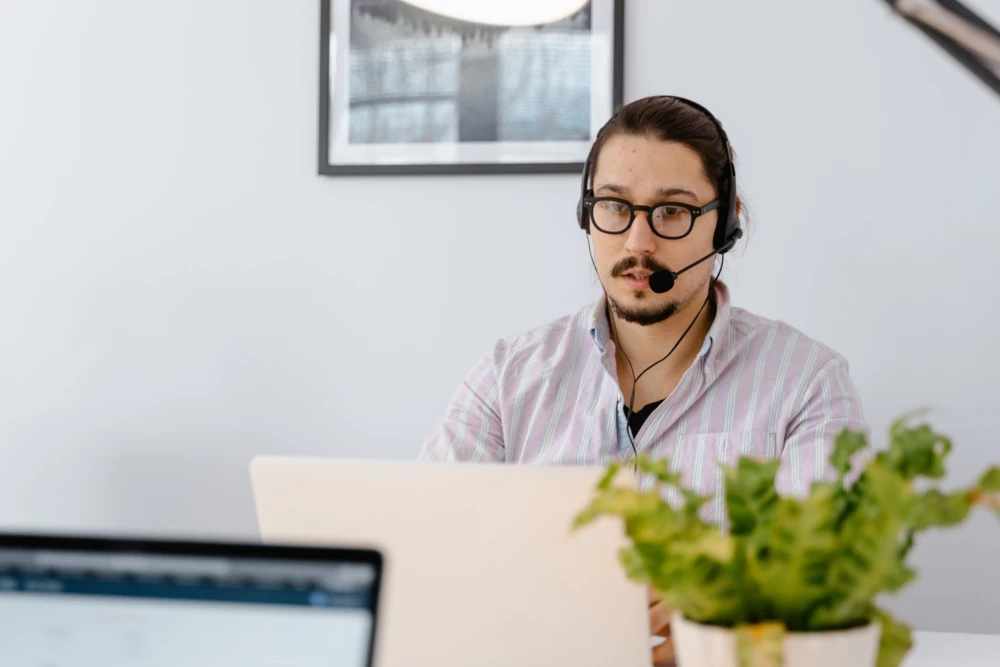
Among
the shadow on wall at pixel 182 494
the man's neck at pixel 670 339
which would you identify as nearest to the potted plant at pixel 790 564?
the man's neck at pixel 670 339

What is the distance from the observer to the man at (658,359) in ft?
5.07

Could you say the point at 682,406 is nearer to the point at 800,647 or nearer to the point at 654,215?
the point at 654,215

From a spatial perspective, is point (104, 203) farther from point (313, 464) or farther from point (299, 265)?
point (313, 464)

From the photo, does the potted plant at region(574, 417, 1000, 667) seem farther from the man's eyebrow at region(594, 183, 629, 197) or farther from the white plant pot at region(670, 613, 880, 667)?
the man's eyebrow at region(594, 183, 629, 197)

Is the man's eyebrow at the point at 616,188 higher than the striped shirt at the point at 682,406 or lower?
higher

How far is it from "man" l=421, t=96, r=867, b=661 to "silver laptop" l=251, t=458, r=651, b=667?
70 cm

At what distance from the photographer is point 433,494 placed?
0.83 m

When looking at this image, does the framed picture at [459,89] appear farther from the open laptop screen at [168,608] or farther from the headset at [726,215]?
the open laptop screen at [168,608]

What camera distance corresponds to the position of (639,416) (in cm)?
162

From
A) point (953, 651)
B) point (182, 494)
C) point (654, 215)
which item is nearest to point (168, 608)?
point (953, 651)

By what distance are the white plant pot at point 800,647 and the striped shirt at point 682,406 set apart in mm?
828

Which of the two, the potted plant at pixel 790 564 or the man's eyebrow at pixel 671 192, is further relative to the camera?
the man's eyebrow at pixel 671 192

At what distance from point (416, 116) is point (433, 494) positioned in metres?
1.44

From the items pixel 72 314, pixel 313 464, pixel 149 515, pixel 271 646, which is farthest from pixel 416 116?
pixel 271 646
